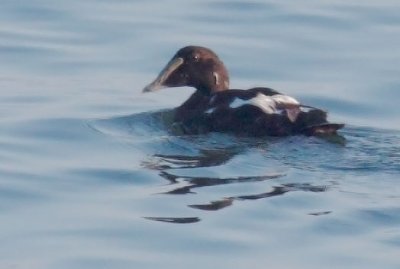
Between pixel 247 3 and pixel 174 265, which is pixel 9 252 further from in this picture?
pixel 247 3

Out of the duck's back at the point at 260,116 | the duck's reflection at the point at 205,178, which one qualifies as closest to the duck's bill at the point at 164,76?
the duck's back at the point at 260,116

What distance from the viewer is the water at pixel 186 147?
9117 millimetres

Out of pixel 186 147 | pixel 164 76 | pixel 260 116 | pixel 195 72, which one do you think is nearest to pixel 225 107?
pixel 260 116

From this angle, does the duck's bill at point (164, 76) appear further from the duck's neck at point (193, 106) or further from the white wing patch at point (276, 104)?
the white wing patch at point (276, 104)

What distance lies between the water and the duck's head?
0.88 feet

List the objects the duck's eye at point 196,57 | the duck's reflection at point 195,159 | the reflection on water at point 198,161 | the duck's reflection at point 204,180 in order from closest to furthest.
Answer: the reflection on water at point 198,161 → the duck's reflection at point 204,180 → the duck's reflection at point 195,159 → the duck's eye at point 196,57

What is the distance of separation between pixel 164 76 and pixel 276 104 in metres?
1.36

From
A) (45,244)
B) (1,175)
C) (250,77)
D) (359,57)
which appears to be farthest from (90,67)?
(45,244)

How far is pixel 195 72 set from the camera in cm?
1288

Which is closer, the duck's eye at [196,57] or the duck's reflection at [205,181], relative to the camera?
the duck's reflection at [205,181]

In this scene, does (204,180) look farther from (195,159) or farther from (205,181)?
(195,159)

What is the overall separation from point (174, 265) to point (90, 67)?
6016 millimetres

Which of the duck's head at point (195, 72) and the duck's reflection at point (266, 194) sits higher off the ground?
the duck's head at point (195, 72)

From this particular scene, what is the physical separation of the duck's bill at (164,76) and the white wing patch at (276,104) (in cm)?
103
